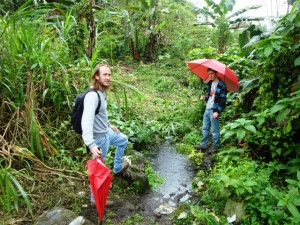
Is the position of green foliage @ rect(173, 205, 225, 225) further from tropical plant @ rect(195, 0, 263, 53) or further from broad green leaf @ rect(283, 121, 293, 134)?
tropical plant @ rect(195, 0, 263, 53)

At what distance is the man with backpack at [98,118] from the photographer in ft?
9.74

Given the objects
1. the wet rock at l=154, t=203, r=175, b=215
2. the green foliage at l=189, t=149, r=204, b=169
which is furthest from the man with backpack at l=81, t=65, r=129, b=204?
the green foliage at l=189, t=149, r=204, b=169

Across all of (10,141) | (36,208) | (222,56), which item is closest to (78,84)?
(10,141)

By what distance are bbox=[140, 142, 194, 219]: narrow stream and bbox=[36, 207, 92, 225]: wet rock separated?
89cm

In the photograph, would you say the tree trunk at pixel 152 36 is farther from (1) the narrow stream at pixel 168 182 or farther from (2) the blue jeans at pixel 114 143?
(2) the blue jeans at pixel 114 143

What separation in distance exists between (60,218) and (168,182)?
1.85 meters

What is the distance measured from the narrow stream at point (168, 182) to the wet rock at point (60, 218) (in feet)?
2.93

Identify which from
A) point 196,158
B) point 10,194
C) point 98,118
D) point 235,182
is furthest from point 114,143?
point 196,158

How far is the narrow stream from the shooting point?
12.0ft

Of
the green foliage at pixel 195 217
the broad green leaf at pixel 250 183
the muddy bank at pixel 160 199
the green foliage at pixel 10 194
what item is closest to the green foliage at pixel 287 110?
the broad green leaf at pixel 250 183

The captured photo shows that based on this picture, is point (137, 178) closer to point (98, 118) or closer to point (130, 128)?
point (98, 118)

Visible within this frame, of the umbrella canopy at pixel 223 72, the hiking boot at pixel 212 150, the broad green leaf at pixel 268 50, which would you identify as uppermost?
the broad green leaf at pixel 268 50

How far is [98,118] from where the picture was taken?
10.8 feet

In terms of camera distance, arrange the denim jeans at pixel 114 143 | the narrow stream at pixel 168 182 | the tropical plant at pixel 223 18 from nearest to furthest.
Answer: the denim jeans at pixel 114 143 < the narrow stream at pixel 168 182 < the tropical plant at pixel 223 18
